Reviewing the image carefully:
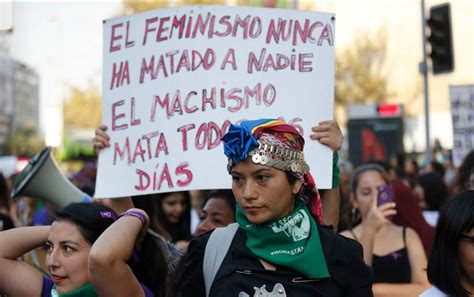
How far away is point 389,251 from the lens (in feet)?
16.3

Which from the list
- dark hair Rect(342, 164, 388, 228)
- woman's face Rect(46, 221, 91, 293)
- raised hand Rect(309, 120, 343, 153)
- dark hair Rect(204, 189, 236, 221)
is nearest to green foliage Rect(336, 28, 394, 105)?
dark hair Rect(342, 164, 388, 228)

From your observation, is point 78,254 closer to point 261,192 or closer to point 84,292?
point 84,292

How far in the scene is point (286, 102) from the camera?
4.36 m

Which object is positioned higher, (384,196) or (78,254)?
(384,196)

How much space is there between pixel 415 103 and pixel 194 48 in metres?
42.7

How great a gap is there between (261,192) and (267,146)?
17cm

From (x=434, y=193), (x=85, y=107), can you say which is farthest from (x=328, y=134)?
(x=85, y=107)

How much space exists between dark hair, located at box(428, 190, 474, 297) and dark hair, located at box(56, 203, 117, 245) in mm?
1356

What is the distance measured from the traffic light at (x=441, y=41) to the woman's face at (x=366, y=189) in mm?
7393

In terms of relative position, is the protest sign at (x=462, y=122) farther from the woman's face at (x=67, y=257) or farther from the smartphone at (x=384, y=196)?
the woman's face at (x=67, y=257)

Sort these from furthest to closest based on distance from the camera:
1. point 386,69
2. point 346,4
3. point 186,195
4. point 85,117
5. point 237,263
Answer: point 85,117 → point 346,4 → point 386,69 → point 186,195 → point 237,263

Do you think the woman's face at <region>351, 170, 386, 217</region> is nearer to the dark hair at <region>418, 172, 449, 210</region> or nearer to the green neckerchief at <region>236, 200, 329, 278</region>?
the green neckerchief at <region>236, 200, 329, 278</region>

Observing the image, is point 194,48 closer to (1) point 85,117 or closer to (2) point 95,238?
(2) point 95,238

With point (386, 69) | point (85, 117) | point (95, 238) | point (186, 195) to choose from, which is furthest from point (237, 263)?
point (85, 117)
